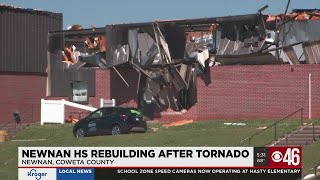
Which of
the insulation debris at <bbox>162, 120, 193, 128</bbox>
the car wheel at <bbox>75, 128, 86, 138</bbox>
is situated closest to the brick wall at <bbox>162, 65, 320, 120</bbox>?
the insulation debris at <bbox>162, 120, 193, 128</bbox>

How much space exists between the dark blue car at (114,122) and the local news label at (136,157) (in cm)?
2116

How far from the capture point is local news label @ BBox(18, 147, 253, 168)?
565 inches

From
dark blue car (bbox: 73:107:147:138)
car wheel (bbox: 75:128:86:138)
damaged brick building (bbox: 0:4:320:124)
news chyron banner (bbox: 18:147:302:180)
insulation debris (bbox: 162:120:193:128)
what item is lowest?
car wheel (bbox: 75:128:86:138)

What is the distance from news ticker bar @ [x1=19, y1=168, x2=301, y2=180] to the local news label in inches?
3.3

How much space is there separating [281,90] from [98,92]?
39.4 ft

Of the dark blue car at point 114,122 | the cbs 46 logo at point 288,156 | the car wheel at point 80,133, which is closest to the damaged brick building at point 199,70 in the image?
the dark blue car at point 114,122

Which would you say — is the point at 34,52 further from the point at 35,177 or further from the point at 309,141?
the point at 35,177

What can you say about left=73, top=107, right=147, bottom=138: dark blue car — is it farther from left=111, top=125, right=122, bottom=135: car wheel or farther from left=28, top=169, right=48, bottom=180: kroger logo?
left=28, top=169, right=48, bottom=180: kroger logo

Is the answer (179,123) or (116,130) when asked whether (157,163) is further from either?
(179,123)

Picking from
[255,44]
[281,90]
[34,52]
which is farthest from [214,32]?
[34,52]

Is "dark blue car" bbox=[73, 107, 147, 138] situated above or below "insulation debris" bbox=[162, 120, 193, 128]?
above

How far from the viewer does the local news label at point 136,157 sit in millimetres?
14352

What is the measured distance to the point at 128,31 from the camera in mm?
46250

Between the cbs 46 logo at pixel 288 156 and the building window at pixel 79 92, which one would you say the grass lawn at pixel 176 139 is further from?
the cbs 46 logo at pixel 288 156
